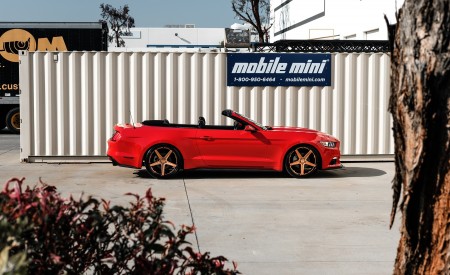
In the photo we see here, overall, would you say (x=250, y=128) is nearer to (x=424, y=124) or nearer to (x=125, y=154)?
(x=125, y=154)

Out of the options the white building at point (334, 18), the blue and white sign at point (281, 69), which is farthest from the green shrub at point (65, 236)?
the white building at point (334, 18)

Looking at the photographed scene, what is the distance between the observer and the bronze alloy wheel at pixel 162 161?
1225 centimetres

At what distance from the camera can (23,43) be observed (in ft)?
72.6

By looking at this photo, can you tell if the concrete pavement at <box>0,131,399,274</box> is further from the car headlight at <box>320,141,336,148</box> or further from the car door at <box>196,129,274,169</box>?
the car headlight at <box>320,141,336,148</box>

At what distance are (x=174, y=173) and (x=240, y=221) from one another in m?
4.16

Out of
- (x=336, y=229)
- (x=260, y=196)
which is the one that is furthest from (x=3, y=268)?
(x=260, y=196)

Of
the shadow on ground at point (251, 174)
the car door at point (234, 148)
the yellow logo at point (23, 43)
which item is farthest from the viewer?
the yellow logo at point (23, 43)

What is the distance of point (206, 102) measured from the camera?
49.1ft

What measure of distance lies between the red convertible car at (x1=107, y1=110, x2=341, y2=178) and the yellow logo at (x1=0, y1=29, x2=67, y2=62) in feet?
34.2

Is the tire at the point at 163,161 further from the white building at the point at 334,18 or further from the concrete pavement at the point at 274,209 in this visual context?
the white building at the point at 334,18

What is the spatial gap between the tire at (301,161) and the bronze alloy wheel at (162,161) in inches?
79.5

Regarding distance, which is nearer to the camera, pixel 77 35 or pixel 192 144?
pixel 192 144

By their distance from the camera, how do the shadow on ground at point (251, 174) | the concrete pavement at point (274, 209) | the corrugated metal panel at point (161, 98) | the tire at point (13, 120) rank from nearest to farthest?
the concrete pavement at point (274, 209) < the shadow on ground at point (251, 174) < the corrugated metal panel at point (161, 98) < the tire at point (13, 120)

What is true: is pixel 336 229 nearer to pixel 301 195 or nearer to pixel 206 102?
pixel 301 195
